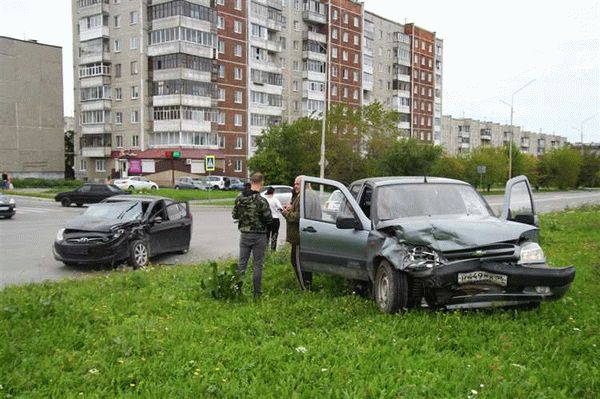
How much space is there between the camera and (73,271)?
40.9ft

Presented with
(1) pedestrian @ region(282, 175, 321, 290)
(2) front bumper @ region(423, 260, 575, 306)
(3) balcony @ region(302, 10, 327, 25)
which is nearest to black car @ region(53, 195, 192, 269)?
(1) pedestrian @ region(282, 175, 321, 290)

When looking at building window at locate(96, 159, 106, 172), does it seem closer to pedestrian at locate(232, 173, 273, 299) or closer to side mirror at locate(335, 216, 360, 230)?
pedestrian at locate(232, 173, 273, 299)

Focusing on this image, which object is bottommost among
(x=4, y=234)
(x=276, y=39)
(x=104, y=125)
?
(x=4, y=234)

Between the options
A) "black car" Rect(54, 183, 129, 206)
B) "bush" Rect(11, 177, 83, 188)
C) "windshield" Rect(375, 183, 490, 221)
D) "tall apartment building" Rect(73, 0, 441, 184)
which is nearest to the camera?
"windshield" Rect(375, 183, 490, 221)

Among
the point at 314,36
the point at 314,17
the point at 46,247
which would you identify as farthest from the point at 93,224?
the point at 314,17

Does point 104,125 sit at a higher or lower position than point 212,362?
higher

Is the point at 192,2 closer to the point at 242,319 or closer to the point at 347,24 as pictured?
the point at 347,24

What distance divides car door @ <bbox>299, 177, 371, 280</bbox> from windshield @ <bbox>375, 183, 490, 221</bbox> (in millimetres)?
363

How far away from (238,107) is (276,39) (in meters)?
12.1

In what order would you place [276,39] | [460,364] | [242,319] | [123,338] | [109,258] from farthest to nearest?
[276,39]
[109,258]
[242,319]
[123,338]
[460,364]

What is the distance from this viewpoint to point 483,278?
6.09 m

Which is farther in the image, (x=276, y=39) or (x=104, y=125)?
(x=276, y=39)

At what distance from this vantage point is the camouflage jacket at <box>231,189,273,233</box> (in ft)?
25.8

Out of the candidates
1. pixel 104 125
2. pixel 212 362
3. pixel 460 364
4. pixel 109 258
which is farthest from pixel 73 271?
pixel 104 125
